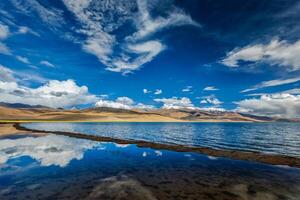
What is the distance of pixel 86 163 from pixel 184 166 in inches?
405

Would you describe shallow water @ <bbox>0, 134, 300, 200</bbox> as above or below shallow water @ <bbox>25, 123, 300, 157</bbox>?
below

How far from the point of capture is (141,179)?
52.0 feet

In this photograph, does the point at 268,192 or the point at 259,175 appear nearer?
the point at 268,192

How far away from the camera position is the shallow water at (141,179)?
41.3 feet

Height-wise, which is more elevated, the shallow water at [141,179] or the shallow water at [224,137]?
the shallow water at [224,137]

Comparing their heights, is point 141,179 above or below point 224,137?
below

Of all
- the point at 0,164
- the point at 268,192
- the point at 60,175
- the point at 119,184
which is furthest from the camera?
the point at 0,164

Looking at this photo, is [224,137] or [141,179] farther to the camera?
[224,137]

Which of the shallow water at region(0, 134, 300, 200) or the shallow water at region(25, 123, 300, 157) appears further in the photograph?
the shallow water at region(25, 123, 300, 157)

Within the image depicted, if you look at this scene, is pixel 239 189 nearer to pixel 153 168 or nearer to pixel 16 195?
pixel 153 168

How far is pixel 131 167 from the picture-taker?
784 inches

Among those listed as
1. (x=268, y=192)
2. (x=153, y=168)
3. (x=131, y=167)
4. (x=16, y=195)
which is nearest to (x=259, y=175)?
(x=268, y=192)

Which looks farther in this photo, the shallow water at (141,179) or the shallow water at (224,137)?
the shallow water at (224,137)

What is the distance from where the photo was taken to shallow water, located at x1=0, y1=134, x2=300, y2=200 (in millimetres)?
12586
